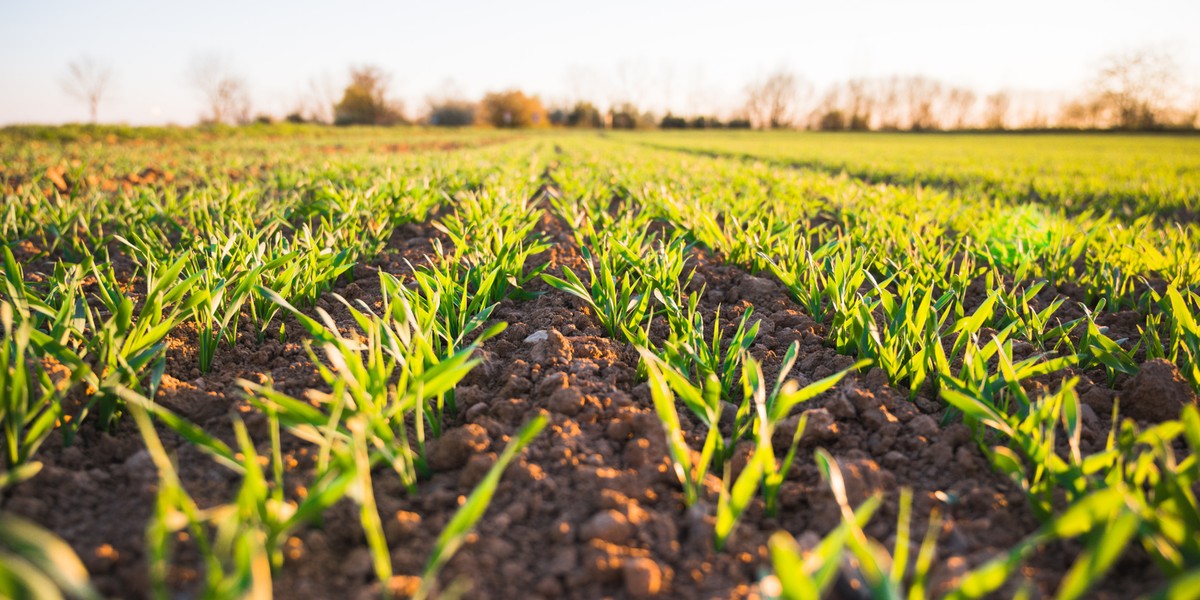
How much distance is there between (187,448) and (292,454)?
222mm

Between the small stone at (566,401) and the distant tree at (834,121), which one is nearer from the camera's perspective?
the small stone at (566,401)

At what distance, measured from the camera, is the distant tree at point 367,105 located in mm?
54656

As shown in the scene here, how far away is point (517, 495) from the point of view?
3.72ft

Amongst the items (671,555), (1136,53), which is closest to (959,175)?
(671,555)

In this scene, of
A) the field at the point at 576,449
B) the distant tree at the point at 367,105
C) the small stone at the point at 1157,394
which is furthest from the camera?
the distant tree at the point at 367,105

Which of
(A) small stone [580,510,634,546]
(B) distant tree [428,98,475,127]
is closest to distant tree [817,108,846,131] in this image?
(B) distant tree [428,98,475,127]

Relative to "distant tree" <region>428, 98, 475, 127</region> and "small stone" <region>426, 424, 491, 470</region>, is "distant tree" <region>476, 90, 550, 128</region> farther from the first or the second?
"small stone" <region>426, 424, 491, 470</region>

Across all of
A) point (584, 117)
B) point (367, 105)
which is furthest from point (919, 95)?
point (367, 105)

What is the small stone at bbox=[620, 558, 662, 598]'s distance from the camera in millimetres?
926

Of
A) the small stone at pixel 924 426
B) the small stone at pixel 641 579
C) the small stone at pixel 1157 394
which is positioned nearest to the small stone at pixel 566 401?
the small stone at pixel 641 579

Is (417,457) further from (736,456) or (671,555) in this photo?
(736,456)

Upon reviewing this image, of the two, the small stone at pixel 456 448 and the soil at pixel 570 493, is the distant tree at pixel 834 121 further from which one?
the small stone at pixel 456 448

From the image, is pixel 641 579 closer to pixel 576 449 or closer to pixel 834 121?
pixel 576 449

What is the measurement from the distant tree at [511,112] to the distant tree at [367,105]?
8.55 metres
